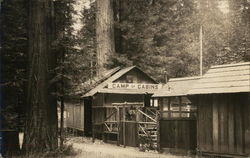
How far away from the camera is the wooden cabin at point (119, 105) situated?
22.8 m

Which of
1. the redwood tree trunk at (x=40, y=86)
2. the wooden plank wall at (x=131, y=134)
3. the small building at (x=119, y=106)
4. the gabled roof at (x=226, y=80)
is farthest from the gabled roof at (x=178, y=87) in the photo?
the redwood tree trunk at (x=40, y=86)

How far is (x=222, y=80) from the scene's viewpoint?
15930 mm

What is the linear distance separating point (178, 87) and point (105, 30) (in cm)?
1292

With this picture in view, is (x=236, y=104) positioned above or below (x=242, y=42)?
below

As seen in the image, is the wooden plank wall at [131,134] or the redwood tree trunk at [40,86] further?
the wooden plank wall at [131,134]

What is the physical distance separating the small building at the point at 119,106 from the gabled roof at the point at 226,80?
5.63 metres

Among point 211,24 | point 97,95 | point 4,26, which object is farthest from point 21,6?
point 211,24

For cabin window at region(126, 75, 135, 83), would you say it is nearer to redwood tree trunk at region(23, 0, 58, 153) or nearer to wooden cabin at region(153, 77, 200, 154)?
wooden cabin at region(153, 77, 200, 154)

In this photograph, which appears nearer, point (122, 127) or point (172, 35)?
point (122, 127)

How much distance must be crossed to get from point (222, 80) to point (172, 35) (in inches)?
972

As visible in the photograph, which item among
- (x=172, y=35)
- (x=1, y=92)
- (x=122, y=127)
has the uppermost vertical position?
(x=172, y=35)

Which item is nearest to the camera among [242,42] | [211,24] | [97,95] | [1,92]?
[1,92]

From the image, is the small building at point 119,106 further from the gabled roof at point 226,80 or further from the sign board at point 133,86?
the gabled roof at point 226,80

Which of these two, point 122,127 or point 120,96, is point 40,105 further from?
point 120,96
